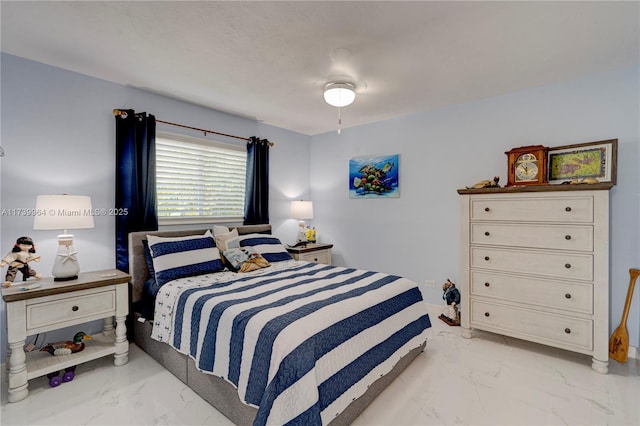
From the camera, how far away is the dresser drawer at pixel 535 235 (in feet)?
8.13

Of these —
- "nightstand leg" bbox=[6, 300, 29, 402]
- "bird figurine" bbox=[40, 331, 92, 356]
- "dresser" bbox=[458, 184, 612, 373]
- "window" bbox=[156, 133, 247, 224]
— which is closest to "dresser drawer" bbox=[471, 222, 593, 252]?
"dresser" bbox=[458, 184, 612, 373]

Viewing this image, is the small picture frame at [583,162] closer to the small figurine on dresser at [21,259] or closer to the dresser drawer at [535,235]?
the dresser drawer at [535,235]

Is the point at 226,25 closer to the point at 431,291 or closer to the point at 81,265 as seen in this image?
the point at 81,265

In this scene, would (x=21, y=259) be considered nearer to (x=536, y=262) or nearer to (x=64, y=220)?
(x=64, y=220)

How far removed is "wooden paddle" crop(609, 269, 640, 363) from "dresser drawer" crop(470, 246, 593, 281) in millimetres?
401

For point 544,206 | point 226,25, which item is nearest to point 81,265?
point 226,25

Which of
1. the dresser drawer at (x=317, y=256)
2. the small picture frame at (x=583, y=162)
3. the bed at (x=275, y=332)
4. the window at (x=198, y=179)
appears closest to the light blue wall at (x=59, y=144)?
the window at (x=198, y=179)

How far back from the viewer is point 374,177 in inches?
167

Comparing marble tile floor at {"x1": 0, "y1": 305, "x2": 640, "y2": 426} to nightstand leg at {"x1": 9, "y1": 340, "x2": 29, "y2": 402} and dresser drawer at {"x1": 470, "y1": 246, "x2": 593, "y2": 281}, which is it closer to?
nightstand leg at {"x1": 9, "y1": 340, "x2": 29, "y2": 402}

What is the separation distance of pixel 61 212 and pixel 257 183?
2.15 m

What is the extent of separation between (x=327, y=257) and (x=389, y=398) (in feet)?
8.20

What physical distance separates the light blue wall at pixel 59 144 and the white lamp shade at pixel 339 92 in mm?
1769

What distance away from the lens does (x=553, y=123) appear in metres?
2.97

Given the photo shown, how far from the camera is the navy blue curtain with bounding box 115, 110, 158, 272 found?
289cm
